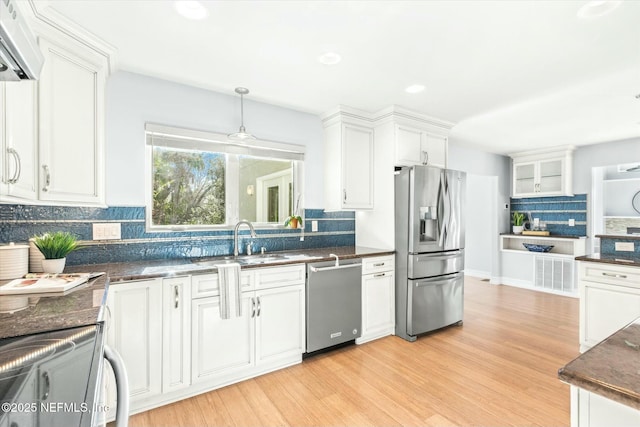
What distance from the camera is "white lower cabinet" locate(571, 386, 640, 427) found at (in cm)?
75

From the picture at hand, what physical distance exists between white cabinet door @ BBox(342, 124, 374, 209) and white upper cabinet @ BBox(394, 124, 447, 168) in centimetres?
34

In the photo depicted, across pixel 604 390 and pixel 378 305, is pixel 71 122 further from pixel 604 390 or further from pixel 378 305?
pixel 378 305

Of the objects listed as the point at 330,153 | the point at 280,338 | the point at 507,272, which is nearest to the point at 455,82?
the point at 330,153

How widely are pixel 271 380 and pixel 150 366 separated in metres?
0.88

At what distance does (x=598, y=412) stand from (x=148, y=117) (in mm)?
3070

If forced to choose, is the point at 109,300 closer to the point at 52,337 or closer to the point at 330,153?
the point at 52,337

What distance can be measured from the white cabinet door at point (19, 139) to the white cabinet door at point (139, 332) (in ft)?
2.39

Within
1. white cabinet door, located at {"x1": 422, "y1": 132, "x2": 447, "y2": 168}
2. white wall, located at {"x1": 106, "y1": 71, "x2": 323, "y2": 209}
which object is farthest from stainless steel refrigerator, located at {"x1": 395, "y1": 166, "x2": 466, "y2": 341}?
white wall, located at {"x1": 106, "y1": 71, "x2": 323, "y2": 209}

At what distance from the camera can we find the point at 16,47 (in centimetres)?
89

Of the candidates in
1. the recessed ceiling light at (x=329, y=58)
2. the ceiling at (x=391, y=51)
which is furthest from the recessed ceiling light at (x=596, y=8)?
the recessed ceiling light at (x=329, y=58)

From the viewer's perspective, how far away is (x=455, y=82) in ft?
8.78

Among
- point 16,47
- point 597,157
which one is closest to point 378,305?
point 16,47

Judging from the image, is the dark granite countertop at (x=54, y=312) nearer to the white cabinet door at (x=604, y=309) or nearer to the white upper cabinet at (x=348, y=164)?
the white upper cabinet at (x=348, y=164)

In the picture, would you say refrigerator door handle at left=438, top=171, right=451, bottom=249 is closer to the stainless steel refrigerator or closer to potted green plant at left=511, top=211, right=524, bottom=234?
the stainless steel refrigerator
